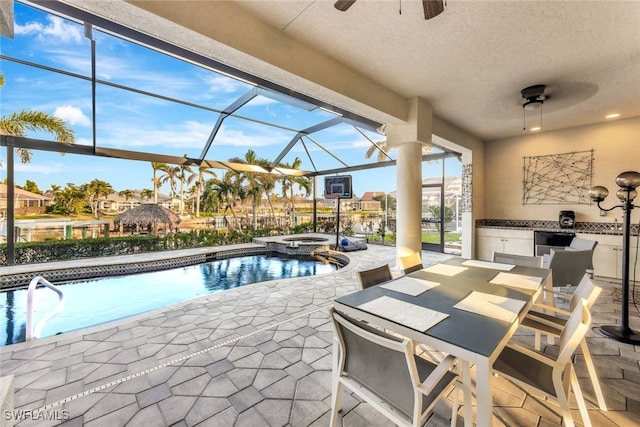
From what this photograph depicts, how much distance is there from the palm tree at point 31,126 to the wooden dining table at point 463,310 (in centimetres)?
760

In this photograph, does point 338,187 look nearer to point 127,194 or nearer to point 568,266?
point 568,266

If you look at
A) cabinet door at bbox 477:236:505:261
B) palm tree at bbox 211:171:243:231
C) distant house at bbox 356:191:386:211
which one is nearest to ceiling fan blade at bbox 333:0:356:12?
cabinet door at bbox 477:236:505:261

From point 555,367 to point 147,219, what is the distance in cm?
972

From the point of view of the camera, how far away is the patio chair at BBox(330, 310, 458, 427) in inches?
40.9

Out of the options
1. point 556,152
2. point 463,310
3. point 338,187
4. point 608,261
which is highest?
point 556,152

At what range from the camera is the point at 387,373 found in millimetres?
1145

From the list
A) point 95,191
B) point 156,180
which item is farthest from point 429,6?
point 156,180

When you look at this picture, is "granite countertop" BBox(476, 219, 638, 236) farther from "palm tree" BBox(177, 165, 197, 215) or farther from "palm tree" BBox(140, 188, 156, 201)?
"palm tree" BBox(140, 188, 156, 201)

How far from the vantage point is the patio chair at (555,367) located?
122 cm

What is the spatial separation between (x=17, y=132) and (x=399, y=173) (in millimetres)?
8023

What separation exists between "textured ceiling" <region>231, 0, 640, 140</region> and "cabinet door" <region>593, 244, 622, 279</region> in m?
2.49

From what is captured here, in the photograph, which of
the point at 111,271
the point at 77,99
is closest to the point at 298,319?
the point at 111,271

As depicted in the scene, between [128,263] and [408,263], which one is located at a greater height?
[408,263]

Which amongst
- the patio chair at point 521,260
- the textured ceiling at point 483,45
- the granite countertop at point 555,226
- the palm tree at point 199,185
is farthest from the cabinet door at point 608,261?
the palm tree at point 199,185
